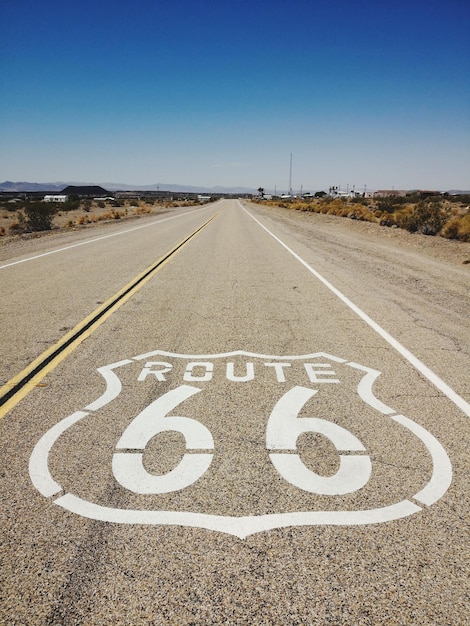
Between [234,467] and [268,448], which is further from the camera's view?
[268,448]

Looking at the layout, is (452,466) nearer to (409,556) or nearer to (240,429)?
(409,556)

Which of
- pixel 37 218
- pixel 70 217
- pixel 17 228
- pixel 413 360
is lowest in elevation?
pixel 70 217

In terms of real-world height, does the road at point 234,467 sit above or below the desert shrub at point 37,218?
above

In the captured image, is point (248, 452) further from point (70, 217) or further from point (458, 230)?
point (70, 217)

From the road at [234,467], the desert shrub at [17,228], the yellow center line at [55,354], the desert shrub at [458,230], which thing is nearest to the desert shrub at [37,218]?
the desert shrub at [17,228]

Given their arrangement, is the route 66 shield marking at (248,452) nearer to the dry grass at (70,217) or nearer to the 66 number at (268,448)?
the 66 number at (268,448)

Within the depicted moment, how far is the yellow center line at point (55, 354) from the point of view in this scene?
14.3 ft

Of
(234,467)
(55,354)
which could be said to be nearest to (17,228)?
(55,354)

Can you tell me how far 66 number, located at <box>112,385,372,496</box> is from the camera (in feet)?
9.95

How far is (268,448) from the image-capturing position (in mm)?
3455

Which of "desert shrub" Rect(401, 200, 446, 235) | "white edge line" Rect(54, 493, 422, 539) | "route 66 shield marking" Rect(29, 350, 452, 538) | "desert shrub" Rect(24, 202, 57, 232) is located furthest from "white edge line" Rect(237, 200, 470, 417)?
"desert shrub" Rect(24, 202, 57, 232)

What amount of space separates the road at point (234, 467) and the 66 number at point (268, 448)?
0.01 metres

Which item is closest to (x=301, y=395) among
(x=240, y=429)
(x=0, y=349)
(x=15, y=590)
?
(x=240, y=429)

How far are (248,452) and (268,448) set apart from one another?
15cm
